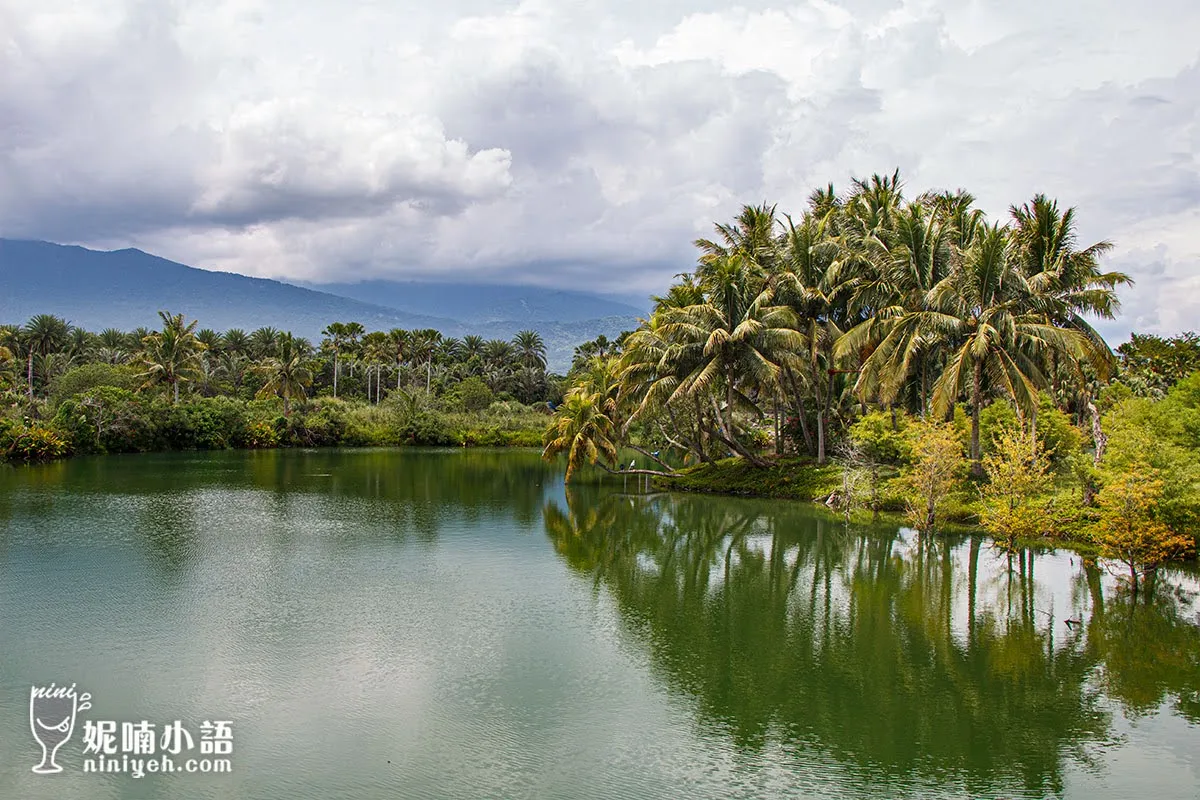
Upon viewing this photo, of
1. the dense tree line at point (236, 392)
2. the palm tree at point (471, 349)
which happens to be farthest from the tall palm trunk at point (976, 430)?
the palm tree at point (471, 349)

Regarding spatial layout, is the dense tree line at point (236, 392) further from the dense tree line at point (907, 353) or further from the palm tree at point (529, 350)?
the dense tree line at point (907, 353)

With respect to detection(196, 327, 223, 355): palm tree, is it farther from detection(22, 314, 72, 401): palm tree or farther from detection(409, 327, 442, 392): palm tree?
detection(409, 327, 442, 392): palm tree

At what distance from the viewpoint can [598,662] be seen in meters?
12.5

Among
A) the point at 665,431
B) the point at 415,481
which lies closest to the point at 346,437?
the point at 415,481

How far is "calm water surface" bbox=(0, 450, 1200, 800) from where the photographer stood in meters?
9.04

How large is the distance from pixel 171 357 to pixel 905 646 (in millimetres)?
56133

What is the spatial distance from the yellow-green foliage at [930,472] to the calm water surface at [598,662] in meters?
1.41

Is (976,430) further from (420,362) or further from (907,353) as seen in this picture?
(420,362)

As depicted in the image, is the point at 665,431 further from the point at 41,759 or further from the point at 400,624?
the point at 41,759

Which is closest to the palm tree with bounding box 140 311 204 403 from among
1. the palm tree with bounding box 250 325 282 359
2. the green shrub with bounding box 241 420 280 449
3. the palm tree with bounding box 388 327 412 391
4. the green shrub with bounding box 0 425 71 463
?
the green shrub with bounding box 241 420 280 449

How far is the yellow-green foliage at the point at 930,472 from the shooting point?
21859 mm

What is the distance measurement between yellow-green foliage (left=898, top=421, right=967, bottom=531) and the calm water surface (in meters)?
1.41

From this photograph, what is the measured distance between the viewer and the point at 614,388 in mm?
37000

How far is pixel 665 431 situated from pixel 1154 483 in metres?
25.7
